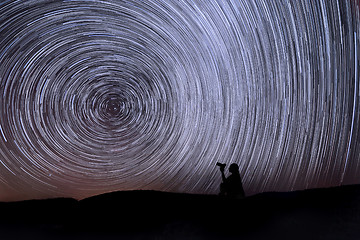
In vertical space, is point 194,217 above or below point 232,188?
below

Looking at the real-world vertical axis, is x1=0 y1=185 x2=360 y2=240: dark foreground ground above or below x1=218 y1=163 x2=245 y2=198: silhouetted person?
below

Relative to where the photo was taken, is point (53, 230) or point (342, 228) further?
point (53, 230)

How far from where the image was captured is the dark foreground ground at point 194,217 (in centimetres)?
384

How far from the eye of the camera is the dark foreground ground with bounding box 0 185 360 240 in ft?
12.6

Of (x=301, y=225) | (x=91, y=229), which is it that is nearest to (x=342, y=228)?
(x=301, y=225)

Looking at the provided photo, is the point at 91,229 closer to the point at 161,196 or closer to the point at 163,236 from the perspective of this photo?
the point at 163,236

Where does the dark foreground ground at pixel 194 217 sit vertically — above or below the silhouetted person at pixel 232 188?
below

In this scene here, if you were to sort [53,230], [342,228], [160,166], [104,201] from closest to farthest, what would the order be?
[342,228]
[53,230]
[104,201]
[160,166]

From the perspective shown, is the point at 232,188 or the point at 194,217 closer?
the point at 194,217

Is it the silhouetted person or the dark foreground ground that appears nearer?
the dark foreground ground

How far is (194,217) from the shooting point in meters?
4.21

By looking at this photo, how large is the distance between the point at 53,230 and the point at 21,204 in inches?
60.1

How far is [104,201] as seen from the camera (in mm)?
5137

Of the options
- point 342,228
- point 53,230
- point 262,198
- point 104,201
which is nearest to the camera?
point 342,228
